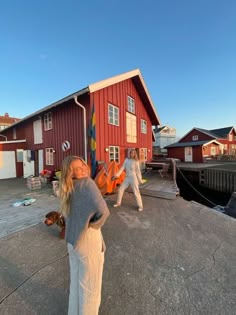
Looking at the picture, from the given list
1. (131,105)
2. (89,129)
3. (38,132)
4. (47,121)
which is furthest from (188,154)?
(38,132)

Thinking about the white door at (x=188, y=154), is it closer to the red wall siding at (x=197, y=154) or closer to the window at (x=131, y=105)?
the red wall siding at (x=197, y=154)

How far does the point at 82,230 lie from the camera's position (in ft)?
4.15

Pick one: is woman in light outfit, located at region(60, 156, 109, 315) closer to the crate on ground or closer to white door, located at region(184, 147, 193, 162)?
the crate on ground

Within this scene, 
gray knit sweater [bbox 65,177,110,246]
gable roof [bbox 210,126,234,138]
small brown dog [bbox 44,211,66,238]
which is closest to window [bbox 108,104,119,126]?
small brown dog [bbox 44,211,66,238]

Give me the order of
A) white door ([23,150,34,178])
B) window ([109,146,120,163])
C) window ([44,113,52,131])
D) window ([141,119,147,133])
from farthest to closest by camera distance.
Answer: window ([141,119,147,133]) < white door ([23,150,34,178]) < window ([44,113,52,131]) < window ([109,146,120,163])

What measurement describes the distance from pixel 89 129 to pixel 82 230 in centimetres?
676

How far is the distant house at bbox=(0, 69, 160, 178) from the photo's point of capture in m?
7.94

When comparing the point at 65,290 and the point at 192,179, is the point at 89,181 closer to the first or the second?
the point at 65,290

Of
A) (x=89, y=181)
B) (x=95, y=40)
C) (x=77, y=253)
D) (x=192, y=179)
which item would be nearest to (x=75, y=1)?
(x=95, y=40)

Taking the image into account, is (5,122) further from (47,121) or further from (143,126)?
(143,126)

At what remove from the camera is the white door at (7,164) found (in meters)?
11.7

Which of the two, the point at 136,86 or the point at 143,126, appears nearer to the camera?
the point at 136,86

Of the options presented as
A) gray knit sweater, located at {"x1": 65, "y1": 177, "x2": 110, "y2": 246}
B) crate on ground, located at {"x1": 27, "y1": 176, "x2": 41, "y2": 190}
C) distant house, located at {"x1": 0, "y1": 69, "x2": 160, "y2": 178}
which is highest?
distant house, located at {"x1": 0, "y1": 69, "x2": 160, "y2": 178}

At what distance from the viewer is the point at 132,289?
1.96 metres
